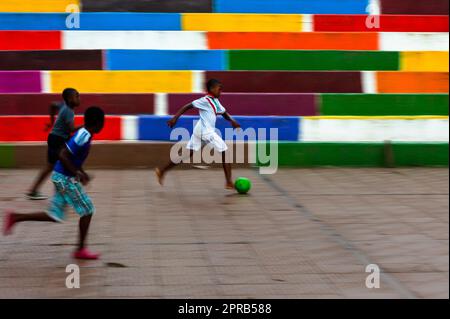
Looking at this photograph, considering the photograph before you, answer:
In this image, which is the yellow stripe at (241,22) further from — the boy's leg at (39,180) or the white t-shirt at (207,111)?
the boy's leg at (39,180)

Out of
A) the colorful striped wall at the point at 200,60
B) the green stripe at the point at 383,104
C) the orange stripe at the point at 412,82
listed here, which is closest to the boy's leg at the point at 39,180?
the colorful striped wall at the point at 200,60

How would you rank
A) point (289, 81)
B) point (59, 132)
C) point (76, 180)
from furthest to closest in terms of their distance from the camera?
point (289, 81)
point (59, 132)
point (76, 180)

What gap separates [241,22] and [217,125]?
8.97 feet

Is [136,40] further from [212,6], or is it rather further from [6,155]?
[6,155]

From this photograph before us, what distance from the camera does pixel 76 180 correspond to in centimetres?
609

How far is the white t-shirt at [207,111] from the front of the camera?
29.6ft

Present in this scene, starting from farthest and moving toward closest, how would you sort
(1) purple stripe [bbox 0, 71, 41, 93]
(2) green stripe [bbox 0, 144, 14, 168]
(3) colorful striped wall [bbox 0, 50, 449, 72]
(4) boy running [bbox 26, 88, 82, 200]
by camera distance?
1. (3) colorful striped wall [bbox 0, 50, 449, 72]
2. (1) purple stripe [bbox 0, 71, 41, 93]
3. (2) green stripe [bbox 0, 144, 14, 168]
4. (4) boy running [bbox 26, 88, 82, 200]

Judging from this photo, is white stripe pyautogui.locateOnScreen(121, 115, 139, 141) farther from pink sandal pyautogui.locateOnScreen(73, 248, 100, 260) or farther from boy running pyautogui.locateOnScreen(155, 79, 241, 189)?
pink sandal pyautogui.locateOnScreen(73, 248, 100, 260)

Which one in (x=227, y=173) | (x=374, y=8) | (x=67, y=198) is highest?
(x=374, y=8)

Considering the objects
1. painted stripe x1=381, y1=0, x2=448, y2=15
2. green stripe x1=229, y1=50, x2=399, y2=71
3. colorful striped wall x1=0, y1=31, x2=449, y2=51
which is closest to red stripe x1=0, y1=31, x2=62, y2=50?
colorful striped wall x1=0, y1=31, x2=449, y2=51

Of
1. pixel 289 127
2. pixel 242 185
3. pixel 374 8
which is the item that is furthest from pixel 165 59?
pixel 374 8

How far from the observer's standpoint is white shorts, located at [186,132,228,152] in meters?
9.02

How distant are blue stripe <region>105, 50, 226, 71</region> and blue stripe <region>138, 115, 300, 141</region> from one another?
128 centimetres

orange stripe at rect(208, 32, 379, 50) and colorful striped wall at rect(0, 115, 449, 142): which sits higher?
orange stripe at rect(208, 32, 379, 50)
